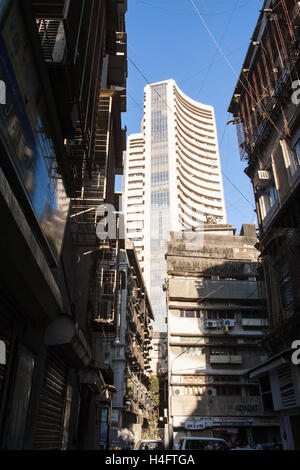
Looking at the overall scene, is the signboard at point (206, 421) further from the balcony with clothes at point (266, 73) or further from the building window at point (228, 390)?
the balcony with clothes at point (266, 73)

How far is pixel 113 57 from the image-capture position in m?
19.8

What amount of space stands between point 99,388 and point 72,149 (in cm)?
1003

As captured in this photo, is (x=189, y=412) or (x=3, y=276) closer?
(x=3, y=276)

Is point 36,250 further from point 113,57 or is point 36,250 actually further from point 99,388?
point 113,57

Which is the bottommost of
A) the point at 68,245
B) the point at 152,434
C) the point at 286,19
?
the point at 152,434

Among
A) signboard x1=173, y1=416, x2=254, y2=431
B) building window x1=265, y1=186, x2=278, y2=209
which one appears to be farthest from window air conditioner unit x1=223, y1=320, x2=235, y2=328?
building window x1=265, y1=186, x2=278, y2=209

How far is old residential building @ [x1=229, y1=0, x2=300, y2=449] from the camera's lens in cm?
1466

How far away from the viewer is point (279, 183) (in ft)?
57.0

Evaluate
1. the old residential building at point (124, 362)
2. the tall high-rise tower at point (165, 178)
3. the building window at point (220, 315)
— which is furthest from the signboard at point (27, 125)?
the tall high-rise tower at point (165, 178)

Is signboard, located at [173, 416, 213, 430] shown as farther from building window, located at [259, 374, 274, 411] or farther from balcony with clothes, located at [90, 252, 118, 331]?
balcony with clothes, located at [90, 252, 118, 331]

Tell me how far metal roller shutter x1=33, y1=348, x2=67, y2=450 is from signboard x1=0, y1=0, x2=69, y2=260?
334cm

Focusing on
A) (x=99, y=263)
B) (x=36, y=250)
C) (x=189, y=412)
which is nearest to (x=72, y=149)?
(x=36, y=250)

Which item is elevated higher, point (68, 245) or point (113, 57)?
point (113, 57)

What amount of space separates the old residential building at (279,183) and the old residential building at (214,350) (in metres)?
14.6
